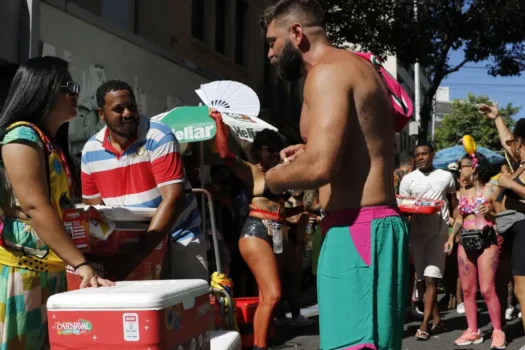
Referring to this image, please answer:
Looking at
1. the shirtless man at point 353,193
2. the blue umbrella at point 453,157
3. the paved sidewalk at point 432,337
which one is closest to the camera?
the shirtless man at point 353,193

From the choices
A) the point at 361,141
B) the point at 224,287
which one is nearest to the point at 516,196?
the point at 224,287

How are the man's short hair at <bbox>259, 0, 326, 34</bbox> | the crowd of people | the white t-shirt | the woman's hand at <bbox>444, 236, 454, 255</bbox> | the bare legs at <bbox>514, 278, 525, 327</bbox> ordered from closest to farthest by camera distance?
the man's short hair at <bbox>259, 0, 326, 34</bbox> → the bare legs at <bbox>514, 278, 525, 327</bbox> → the crowd of people → the woman's hand at <bbox>444, 236, 454, 255</bbox> → the white t-shirt

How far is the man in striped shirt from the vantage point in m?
4.17

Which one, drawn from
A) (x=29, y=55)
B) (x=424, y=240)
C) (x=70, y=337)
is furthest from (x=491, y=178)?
(x=70, y=337)

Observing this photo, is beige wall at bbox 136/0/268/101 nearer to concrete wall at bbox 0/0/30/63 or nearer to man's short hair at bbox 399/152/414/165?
man's short hair at bbox 399/152/414/165

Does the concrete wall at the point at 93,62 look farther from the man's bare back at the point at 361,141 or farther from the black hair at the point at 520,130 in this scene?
the man's bare back at the point at 361,141

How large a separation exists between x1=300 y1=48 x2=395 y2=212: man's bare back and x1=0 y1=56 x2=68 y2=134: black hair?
108 cm

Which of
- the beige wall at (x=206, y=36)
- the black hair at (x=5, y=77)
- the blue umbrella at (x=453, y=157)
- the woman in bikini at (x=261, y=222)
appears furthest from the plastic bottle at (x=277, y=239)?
the blue umbrella at (x=453, y=157)

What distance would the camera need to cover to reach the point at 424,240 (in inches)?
348

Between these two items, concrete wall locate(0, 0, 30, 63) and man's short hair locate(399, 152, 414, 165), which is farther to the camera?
man's short hair locate(399, 152, 414, 165)

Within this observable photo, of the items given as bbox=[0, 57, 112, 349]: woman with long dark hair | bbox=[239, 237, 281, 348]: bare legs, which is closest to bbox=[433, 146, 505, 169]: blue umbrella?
bbox=[239, 237, 281, 348]: bare legs

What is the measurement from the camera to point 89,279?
3191 millimetres

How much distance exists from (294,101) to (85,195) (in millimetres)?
18895

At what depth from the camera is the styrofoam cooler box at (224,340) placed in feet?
12.9
